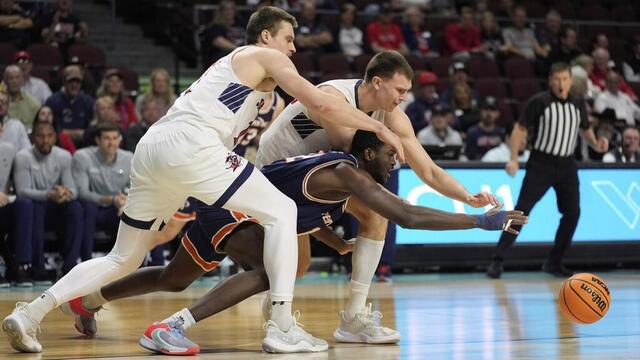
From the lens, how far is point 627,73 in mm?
17422

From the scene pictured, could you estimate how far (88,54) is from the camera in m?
13.5

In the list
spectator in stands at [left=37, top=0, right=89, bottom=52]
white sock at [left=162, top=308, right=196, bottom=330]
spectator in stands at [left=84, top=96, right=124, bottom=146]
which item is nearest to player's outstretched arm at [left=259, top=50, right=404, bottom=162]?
white sock at [left=162, top=308, right=196, bottom=330]

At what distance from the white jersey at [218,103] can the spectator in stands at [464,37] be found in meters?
11.4

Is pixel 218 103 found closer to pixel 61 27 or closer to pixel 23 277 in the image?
pixel 23 277

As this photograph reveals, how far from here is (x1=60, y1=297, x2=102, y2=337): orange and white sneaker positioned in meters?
5.84

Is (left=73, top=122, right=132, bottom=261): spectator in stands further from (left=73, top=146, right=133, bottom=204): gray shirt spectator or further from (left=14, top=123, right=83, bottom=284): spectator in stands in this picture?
(left=14, top=123, right=83, bottom=284): spectator in stands

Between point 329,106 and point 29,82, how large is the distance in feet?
26.2

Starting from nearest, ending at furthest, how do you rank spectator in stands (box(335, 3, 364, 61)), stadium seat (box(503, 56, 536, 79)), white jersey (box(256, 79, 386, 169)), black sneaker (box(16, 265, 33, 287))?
white jersey (box(256, 79, 386, 169)) < black sneaker (box(16, 265, 33, 287)) < spectator in stands (box(335, 3, 364, 61)) < stadium seat (box(503, 56, 536, 79))

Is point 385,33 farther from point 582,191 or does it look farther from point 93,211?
point 93,211

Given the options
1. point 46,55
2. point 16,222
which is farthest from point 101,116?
point 46,55

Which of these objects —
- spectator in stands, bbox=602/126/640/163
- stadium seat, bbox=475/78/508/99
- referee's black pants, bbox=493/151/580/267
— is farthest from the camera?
stadium seat, bbox=475/78/508/99

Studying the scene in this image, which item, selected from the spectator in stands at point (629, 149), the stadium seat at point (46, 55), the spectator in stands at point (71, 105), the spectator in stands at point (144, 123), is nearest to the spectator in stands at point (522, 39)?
the spectator in stands at point (629, 149)

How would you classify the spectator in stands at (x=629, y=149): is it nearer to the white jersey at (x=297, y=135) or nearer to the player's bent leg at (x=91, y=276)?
the white jersey at (x=297, y=135)

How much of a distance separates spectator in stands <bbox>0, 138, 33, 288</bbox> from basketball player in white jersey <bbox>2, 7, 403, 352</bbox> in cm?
481
